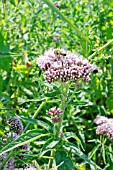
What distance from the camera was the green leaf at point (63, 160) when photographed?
48.7 inches

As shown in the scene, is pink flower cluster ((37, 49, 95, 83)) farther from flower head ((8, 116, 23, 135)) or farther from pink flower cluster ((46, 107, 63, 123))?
flower head ((8, 116, 23, 135))

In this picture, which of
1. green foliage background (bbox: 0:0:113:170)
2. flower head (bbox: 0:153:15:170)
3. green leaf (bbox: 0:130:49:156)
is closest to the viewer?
green leaf (bbox: 0:130:49:156)

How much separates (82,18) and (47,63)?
1497mm

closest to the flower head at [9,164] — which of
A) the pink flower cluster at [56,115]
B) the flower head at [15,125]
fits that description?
the flower head at [15,125]

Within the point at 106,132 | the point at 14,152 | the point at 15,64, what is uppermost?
the point at 15,64

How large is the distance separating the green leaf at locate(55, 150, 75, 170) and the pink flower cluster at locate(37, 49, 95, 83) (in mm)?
231

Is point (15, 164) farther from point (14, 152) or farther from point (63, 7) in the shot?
point (63, 7)

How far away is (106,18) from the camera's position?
265 cm

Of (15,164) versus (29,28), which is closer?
(15,164)

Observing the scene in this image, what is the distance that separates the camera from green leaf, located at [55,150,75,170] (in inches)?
48.7

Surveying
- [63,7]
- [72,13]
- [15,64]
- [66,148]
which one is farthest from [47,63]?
[63,7]

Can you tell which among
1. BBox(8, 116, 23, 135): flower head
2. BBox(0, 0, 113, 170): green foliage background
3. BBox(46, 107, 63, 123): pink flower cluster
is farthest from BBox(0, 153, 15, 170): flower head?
BBox(0, 0, 113, 170): green foliage background

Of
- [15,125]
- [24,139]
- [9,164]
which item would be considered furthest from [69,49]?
[24,139]

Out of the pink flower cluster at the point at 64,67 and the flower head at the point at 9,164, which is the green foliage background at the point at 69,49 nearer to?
the flower head at the point at 9,164
